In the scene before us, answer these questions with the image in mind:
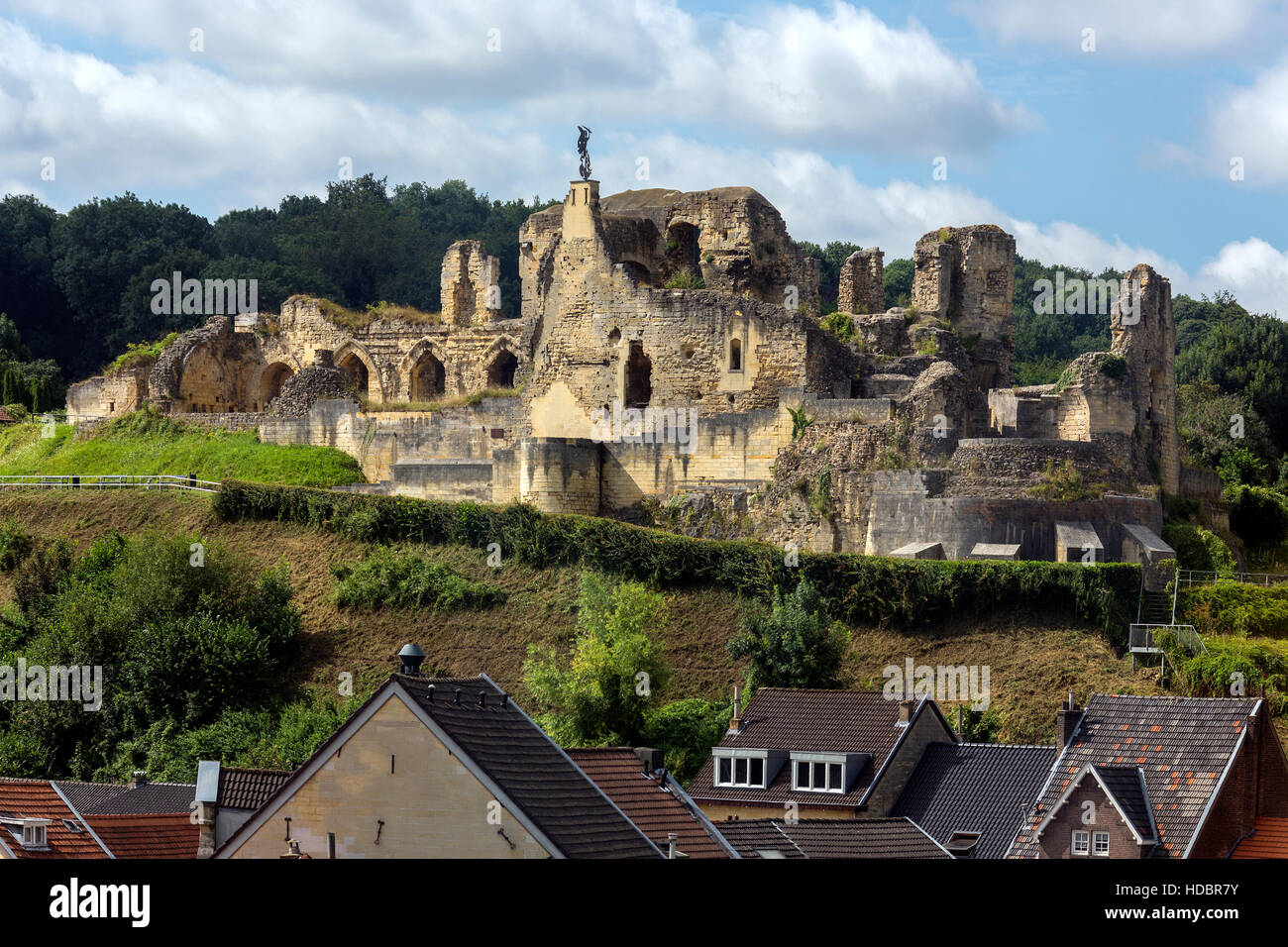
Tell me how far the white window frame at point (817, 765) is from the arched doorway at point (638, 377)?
17.9 meters

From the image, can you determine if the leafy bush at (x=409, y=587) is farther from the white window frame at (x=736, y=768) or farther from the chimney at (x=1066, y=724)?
the chimney at (x=1066, y=724)

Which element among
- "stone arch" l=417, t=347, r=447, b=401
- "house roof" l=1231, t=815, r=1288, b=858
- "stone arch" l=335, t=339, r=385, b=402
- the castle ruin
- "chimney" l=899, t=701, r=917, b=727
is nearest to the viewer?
"house roof" l=1231, t=815, r=1288, b=858

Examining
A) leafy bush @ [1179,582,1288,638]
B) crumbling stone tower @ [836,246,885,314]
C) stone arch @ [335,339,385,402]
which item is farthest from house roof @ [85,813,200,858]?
stone arch @ [335,339,385,402]

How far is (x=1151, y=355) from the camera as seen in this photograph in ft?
133

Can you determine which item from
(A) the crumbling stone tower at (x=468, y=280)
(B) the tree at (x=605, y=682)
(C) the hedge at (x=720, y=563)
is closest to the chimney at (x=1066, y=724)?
(C) the hedge at (x=720, y=563)

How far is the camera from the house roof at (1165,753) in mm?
23266

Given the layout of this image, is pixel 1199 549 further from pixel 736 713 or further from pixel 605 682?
pixel 605 682

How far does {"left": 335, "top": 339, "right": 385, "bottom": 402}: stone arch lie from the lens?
181ft

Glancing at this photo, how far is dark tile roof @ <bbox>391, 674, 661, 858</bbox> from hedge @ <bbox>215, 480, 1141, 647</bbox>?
613 inches

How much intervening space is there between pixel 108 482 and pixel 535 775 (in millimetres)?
33013

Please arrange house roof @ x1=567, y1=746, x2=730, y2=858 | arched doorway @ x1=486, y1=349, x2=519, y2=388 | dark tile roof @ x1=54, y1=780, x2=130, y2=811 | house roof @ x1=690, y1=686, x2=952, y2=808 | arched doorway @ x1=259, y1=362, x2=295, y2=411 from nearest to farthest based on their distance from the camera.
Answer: house roof @ x1=567, y1=746, x2=730, y2=858, house roof @ x1=690, y1=686, x2=952, y2=808, dark tile roof @ x1=54, y1=780, x2=130, y2=811, arched doorway @ x1=486, y1=349, x2=519, y2=388, arched doorway @ x1=259, y1=362, x2=295, y2=411

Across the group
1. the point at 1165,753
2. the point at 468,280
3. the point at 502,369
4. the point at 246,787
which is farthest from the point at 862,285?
the point at 246,787

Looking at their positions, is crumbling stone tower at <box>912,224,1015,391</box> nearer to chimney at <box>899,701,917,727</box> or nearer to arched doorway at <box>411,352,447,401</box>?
arched doorway at <box>411,352,447,401</box>
